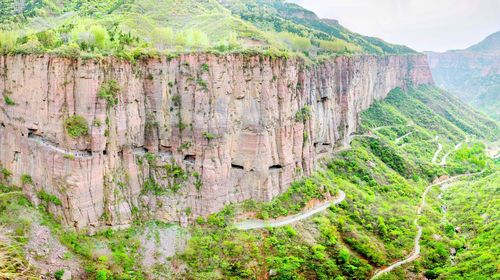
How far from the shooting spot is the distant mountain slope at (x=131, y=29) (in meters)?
49.6

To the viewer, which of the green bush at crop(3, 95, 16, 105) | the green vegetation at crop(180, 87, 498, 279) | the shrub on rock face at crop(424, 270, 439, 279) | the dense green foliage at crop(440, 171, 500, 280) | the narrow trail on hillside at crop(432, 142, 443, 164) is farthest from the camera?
the narrow trail on hillside at crop(432, 142, 443, 164)

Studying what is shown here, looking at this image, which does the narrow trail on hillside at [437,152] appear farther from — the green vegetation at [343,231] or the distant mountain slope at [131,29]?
the distant mountain slope at [131,29]

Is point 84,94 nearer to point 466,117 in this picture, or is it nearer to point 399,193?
point 399,193

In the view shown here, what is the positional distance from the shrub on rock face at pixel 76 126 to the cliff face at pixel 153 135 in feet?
1.71

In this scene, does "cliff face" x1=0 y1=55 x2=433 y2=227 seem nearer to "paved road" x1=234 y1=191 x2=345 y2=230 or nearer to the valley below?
the valley below

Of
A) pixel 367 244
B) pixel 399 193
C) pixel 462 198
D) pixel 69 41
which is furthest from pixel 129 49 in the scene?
pixel 462 198

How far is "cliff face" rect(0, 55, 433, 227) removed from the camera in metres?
45.6

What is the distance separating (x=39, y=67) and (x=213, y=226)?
27.1 m

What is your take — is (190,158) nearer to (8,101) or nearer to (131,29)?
(131,29)

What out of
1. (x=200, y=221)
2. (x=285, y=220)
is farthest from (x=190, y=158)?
(x=285, y=220)

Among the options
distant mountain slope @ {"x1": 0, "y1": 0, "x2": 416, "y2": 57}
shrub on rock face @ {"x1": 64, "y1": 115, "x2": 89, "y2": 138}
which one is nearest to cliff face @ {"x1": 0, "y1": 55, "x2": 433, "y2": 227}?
shrub on rock face @ {"x1": 64, "y1": 115, "x2": 89, "y2": 138}

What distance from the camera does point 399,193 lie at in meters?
75.1

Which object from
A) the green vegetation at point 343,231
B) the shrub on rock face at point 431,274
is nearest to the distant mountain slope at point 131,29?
the green vegetation at point 343,231

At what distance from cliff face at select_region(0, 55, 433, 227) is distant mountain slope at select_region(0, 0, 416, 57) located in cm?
310
